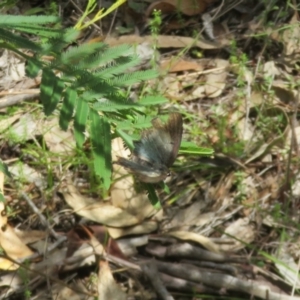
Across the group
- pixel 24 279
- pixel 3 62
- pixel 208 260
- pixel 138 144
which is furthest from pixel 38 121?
pixel 138 144

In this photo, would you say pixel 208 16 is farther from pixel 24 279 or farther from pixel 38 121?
pixel 24 279

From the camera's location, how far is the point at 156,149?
2.20 m

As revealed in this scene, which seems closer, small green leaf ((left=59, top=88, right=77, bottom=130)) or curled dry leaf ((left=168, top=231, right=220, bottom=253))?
small green leaf ((left=59, top=88, right=77, bottom=130))

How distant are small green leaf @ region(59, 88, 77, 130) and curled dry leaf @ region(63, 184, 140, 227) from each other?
1287 millimetres

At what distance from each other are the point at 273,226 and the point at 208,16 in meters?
1.34

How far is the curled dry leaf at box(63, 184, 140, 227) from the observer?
3156 millimetres

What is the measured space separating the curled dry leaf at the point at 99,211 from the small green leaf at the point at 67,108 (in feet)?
4.22

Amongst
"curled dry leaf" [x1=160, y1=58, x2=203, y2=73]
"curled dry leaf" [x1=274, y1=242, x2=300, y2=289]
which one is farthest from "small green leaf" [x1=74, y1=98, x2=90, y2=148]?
"curled dry leaf" [x1=160, y1=58, x2=203, y2=73]

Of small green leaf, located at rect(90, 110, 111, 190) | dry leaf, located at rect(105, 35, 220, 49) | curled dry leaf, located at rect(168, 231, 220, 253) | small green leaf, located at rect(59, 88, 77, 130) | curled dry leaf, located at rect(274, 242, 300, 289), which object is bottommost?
curled dry leaf, located at rect(274, 242, 300, 289)

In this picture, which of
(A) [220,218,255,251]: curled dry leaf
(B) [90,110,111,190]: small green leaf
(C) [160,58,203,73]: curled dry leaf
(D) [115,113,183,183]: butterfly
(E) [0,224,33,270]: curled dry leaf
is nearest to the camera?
(B) [90,110,111,190]: small green leaf

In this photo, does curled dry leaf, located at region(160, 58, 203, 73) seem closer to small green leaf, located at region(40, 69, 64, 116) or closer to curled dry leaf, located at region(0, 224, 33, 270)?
curled dry leaf, located at region(0, 224, 33, 270)

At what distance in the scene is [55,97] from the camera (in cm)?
188

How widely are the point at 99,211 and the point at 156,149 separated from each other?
106 cm

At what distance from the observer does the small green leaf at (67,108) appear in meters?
1.87
